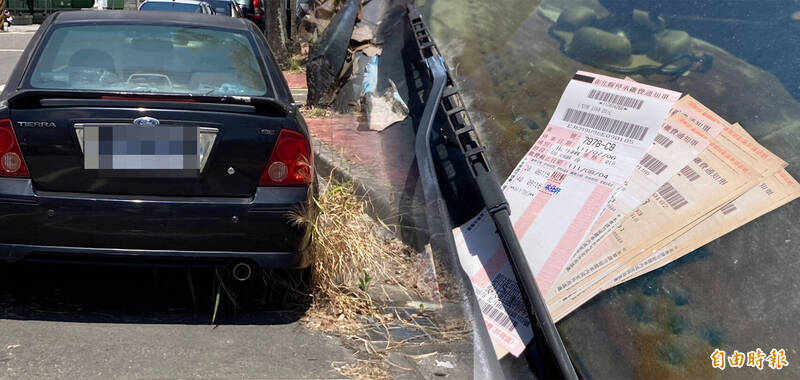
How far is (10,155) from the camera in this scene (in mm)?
3797

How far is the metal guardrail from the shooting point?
3.08 metres

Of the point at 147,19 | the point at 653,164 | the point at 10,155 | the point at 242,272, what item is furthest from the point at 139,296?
the point at 653,164

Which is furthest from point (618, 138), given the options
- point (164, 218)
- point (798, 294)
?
point (164, 218)

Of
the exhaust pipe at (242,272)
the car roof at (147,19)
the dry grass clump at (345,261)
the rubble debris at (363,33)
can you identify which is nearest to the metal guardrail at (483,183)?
the dry grass clump at (345,261)

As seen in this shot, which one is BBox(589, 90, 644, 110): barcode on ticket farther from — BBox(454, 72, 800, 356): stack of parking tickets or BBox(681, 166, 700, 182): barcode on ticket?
BBox(681, 166, 700, 182): barcode on ticket

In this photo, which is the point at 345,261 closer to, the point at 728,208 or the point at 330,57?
the point at 728,208

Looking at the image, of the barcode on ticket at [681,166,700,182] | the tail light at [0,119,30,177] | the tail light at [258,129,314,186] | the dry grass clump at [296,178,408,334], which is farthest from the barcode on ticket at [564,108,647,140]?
the tail light at [0,119,30,177]

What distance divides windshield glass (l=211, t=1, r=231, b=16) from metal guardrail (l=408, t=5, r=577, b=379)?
17.9m

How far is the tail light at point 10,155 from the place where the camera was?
3.79 meters

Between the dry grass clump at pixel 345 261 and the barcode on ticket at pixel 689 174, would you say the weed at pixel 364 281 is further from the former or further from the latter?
the barcode on ticket at pixel 689 174

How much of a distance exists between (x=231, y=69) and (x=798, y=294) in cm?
290

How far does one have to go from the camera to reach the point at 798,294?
2.62 metres

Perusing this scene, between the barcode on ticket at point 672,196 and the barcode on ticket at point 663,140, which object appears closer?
the barcode on ticket at point 672,196

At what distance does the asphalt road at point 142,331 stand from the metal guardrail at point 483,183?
0.92 metres
